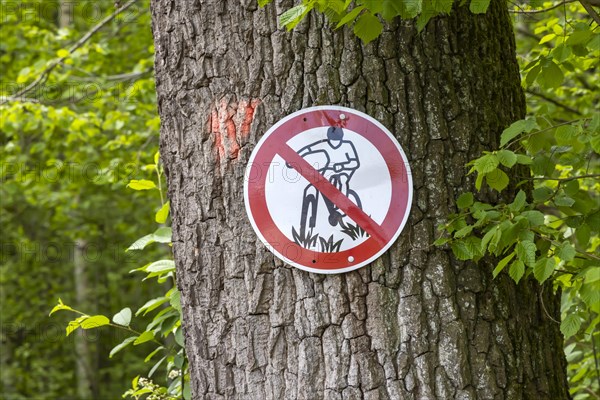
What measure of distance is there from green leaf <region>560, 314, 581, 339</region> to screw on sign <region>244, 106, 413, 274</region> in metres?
0.55

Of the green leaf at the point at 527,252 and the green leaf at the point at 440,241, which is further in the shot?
→ the green leaf at the point at 440,241

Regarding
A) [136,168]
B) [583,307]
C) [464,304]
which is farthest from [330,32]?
[136,168]

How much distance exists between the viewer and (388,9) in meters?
1.72

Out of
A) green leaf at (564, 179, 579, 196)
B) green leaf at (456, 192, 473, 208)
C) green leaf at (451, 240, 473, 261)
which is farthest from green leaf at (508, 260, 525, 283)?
green leaf at (564, 179, 579, 196)

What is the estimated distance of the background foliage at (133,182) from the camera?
198cm

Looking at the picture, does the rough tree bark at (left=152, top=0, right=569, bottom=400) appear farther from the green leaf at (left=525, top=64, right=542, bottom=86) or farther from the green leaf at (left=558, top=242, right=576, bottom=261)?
the green leaf at (left=558, top=242, right=576, bottom=261)

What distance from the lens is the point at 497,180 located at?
6.61 feet

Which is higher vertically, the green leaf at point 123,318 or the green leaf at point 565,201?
the green leaf at point 565,201

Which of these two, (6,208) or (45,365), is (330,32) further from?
(45,365)

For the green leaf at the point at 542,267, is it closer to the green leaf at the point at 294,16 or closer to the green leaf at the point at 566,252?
the green leaf at the point at 566,252

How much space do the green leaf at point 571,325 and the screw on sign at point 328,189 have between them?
55 cm

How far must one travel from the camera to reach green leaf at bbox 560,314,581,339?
204 cm

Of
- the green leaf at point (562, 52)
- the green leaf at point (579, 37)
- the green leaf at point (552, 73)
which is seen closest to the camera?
the green leaf at point (579, 37)

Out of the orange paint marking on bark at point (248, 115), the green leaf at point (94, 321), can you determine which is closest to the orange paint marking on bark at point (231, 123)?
the orange paint marking on bark at point (248, 115)
